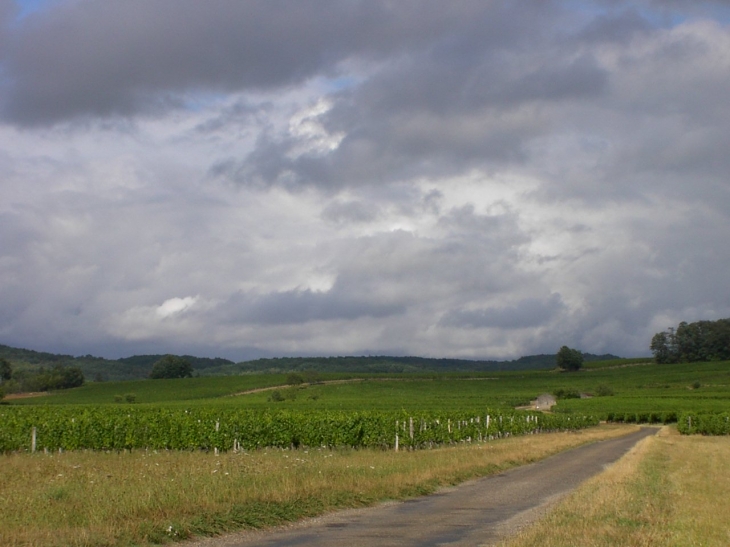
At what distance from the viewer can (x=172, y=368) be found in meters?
181

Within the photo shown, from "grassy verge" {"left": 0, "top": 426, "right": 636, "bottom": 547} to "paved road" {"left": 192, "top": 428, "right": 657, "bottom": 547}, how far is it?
2.23 feet

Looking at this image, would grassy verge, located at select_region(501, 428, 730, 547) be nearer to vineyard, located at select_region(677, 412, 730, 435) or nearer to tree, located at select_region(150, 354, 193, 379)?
vineyard, located at select_region(677, 412, 730, 435)

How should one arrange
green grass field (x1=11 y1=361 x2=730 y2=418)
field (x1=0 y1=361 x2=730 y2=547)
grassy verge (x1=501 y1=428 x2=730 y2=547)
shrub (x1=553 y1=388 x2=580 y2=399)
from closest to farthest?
grassy verge (x1=501 y1=428 x2=730 y2=547) < field (x1=0 y1=361 x2=730 y2=547) < green grass field (x1=11 y1=361 x2=730 y2=418) < shrub (x1=553 y1=388 x2=580 y2=399)

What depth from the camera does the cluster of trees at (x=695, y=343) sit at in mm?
176125

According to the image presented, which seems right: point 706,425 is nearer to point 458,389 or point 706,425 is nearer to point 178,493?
point 178,493

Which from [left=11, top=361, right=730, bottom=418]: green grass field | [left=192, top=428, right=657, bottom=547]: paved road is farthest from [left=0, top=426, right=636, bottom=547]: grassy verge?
[left=11, top=361, right=730, bottom=418]: green grass field

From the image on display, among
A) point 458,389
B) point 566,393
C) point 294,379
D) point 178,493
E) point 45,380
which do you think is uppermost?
point 178,493

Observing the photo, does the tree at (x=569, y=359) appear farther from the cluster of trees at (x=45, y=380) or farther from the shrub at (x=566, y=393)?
the cluster of trees at (x=45, y=380)

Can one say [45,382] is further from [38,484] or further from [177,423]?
[38,484]

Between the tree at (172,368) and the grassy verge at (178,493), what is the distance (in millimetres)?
159577

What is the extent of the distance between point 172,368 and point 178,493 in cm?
17270

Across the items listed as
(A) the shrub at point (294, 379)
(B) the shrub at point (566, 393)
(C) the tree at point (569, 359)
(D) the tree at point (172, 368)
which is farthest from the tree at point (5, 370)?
(C) the tree at point (569, 359)

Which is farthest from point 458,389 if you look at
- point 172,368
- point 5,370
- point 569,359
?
point 5,370

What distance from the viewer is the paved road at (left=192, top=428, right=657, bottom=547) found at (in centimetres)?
1296
